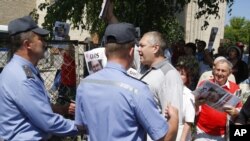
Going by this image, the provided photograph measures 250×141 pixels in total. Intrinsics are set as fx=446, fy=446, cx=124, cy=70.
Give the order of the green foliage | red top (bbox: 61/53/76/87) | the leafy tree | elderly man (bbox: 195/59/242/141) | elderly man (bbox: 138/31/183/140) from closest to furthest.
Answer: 1. elderly man (bbox: 138/31/183/140)
2. elderly man (bbox: 195/59/242/141)
3. red top (bbox: 61/53/76/87)
4. the leafy tree
5. the green foliage

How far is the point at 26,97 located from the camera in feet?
9.64

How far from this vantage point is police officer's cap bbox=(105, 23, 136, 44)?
8.86 ft

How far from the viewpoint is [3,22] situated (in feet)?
81.1

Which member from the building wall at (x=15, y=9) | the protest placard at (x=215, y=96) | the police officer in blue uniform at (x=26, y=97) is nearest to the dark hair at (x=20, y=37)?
the police officer in blue uniform at (x=26, y=97)

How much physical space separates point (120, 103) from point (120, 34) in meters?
0.42

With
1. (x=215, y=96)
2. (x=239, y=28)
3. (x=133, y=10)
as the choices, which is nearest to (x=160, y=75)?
(x=215, y=96)

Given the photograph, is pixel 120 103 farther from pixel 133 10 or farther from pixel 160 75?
pixel 133 10

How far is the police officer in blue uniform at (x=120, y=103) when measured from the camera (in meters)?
2.63

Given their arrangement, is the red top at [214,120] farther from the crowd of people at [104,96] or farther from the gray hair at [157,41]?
the gray hair at [157,41]

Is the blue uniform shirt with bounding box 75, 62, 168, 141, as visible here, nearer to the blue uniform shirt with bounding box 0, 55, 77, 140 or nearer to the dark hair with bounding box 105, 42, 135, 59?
the dark hair with bounding box 105, 42, 135, 59

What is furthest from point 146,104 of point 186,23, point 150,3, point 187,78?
point 186,23

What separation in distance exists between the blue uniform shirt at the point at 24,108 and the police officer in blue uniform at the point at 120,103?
348 mm

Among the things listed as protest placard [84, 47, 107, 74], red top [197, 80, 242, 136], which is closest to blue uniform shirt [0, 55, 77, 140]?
protest placard [84, 47, 107, 74]

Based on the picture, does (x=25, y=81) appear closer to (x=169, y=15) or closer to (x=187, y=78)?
(x=187, y=78)
